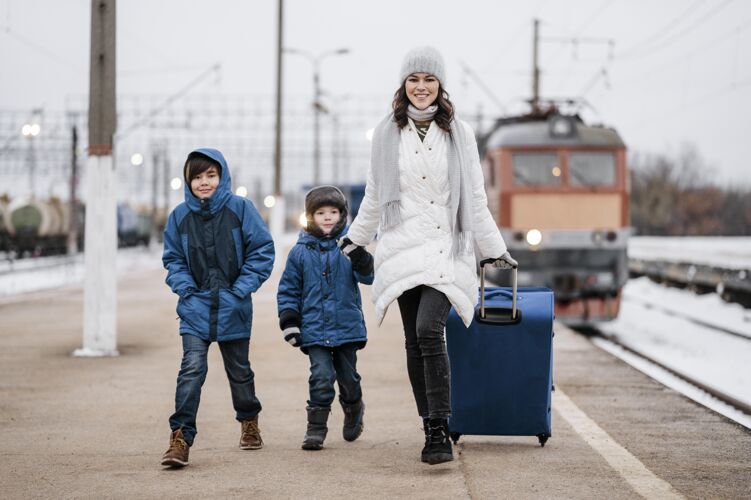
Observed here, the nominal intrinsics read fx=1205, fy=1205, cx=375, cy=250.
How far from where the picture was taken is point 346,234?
243 inches

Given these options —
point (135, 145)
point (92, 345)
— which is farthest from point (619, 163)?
point (135, 145)

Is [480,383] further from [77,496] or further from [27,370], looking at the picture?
[27,370]

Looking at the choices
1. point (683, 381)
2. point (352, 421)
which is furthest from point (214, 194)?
point (683, 381)

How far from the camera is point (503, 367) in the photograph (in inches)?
239

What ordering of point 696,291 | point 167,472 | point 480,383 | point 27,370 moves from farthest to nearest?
point 696,291 < point 27,370 < point 480,383 < point 167,472

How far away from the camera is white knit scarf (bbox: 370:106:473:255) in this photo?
18.8ft

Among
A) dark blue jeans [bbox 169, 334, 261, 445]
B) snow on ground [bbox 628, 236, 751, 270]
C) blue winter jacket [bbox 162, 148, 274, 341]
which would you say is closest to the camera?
dark blue jeans [bbox 169, 334, 261, 445]

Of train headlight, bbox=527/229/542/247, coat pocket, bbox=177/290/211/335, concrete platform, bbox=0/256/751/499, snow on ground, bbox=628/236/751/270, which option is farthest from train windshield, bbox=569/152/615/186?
coat pocket, bbox=177/290/211/335

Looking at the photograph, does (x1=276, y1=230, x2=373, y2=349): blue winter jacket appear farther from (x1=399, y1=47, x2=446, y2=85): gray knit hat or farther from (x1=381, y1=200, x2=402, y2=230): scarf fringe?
(x1=399, y1=47, x2=446, y2=85): gray knit hat

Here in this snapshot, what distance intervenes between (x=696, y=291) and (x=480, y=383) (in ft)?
72.3

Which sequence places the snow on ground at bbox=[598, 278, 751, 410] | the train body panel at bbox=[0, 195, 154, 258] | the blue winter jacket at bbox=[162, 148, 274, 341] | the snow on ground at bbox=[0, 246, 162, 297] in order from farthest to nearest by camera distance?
the train body panel at bbox=[0, 195, 154, 258] → the snow on ground at bbox=[0, 246, 162, 297] → the snow on ground at bbox=[598, 278, 751, 410] → the blue winter jacket at bbox=[162, 148, 274, 341]

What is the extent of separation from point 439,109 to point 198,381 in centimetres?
180

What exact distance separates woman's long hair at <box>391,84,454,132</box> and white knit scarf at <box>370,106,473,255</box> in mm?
32

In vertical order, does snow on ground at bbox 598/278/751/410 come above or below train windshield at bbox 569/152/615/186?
below
